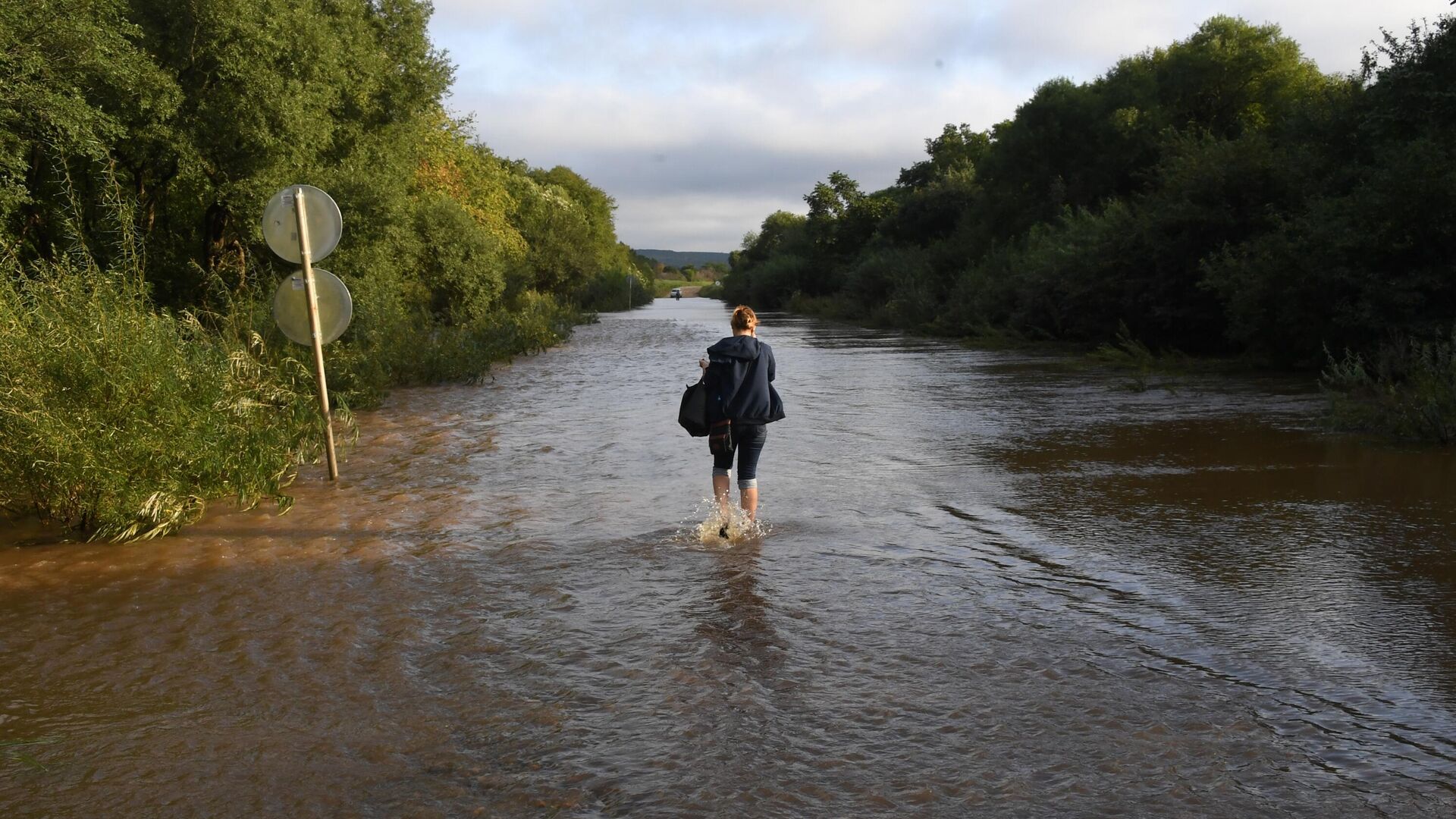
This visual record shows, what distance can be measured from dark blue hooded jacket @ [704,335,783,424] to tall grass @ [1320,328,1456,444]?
7830 mm

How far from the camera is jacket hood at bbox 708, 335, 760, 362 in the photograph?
820cm

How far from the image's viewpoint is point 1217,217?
2477 centimetres

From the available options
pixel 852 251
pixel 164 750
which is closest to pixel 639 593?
pixel 164 750

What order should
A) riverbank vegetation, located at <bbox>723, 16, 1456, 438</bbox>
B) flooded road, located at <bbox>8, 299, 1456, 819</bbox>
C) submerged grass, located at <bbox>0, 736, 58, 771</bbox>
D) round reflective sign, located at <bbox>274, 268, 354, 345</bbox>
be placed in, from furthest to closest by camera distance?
riverbank vegetation, located at <bbox>723, 16, 1456, 438</bbox> < round reflective sign, located at <bbox>274, 268, 354, 345</bbox> < submerged grass, located at <bbox>0, 736, 58, 771</bbox> < flooded road, located at <bbox>8, 299, 1456, 819</bbox>

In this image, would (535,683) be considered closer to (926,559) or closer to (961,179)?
(926,559)

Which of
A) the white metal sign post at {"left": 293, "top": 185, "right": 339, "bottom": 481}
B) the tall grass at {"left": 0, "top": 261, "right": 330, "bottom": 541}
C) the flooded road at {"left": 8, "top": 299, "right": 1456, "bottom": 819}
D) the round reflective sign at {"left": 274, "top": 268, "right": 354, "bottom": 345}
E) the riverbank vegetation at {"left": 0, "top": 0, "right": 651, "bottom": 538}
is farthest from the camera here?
the round reflective sign at {"left": 274, "top": 268, "right": 354, "bottom": 345}

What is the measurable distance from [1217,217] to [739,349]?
20012 mm

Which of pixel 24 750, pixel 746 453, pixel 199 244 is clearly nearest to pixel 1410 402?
pixel 746 453

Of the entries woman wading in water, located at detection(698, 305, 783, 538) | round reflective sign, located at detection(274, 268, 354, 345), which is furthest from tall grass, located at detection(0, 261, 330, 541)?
woman wading in water, located at detection(698, 305, 783, 538)

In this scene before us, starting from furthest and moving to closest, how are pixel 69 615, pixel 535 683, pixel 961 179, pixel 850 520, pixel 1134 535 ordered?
pixel 961 179 → pixel 850 520 → pixel 1134 535 → pixel 69 615 → pixel 535 683

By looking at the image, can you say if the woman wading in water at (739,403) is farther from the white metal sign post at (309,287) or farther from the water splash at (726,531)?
the white metal sign post at (309,287)

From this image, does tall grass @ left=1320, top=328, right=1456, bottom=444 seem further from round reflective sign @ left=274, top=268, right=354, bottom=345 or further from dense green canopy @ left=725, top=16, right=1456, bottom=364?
round reflective sign @ left=274, top=268, right=354, bottom=345

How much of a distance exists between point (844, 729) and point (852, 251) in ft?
255

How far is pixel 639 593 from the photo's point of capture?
686cm
